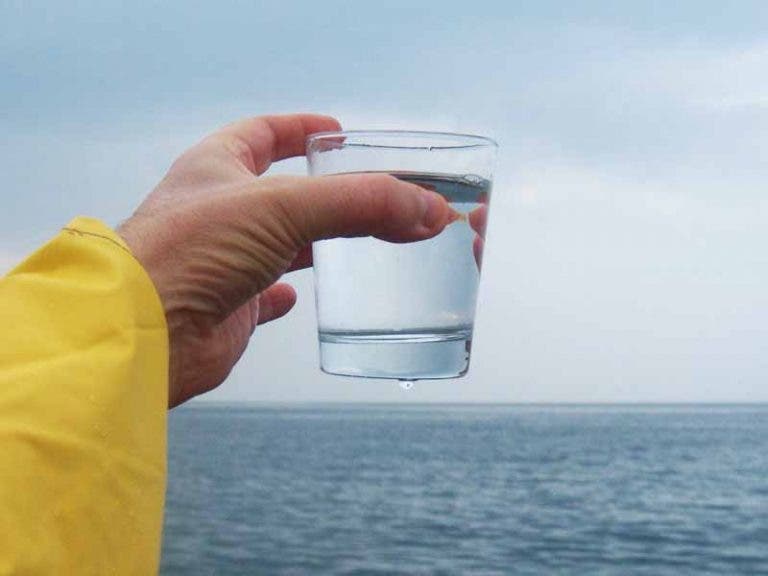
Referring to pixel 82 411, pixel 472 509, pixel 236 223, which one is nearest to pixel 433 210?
pixel 236 223

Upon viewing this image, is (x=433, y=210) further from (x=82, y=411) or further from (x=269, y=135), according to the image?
(x=82, y=411)

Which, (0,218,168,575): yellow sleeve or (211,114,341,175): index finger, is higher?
(211,114,341,175): index finger

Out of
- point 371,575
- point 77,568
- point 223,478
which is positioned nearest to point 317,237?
point 77,568

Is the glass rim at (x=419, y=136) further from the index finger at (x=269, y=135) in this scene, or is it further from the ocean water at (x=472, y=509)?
the ocean water at (x=472, y=509)

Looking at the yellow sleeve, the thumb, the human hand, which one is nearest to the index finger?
the human hand

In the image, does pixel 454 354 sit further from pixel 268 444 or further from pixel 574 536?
pixel 268 444

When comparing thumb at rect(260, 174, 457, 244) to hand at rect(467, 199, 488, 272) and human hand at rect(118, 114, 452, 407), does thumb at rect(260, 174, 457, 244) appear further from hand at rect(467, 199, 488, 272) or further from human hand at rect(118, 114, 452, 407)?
hand at rect(467, 199, 488, 272)
